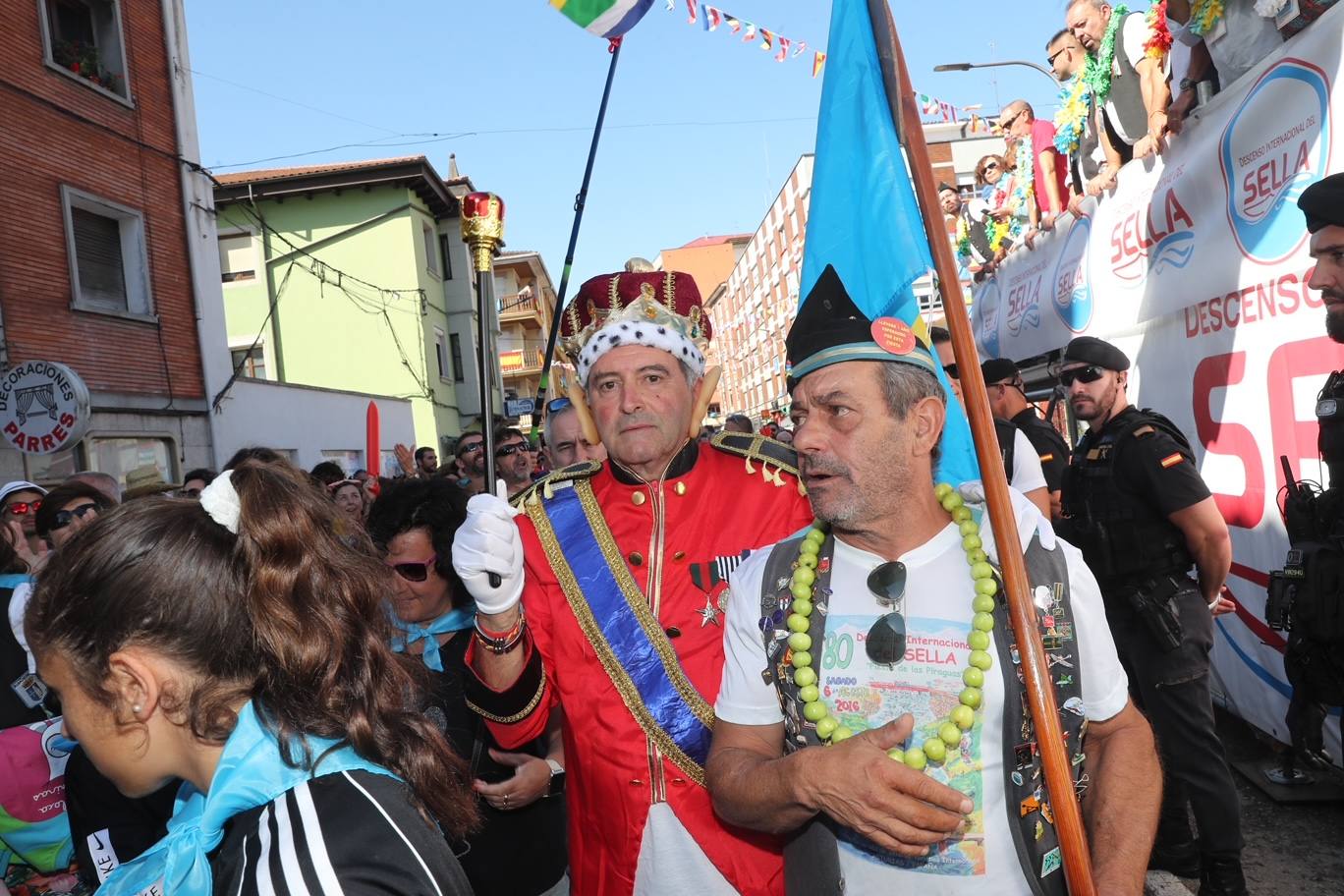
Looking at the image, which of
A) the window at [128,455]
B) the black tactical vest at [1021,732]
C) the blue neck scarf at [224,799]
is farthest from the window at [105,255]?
the black tactical vest at [1021,732]

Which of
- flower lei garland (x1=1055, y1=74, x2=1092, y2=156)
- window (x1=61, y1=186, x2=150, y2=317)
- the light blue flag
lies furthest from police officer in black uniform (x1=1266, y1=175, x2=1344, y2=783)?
window (x1=61, y1=186, x2=150, y2=317)

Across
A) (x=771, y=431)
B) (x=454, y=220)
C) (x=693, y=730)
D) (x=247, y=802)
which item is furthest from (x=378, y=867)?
(x=454, y=220)

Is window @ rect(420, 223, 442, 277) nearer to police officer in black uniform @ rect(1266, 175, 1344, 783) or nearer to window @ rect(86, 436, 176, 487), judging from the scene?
window @ rect(86, 436, 176, 487)

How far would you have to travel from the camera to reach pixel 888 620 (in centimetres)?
174

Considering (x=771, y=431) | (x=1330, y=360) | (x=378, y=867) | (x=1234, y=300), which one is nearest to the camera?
(x=378, y=867)

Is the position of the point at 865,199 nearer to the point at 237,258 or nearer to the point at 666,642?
the point at 666,642

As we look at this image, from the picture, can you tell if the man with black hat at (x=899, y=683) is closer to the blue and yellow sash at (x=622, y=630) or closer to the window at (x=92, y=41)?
the blue and yellow sash at (x=622, y=630)

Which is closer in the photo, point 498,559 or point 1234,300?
point 498,559

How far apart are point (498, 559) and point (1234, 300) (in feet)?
12.4

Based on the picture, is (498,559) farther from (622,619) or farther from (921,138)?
(921,138)

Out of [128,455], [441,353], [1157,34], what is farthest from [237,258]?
[1157,34]

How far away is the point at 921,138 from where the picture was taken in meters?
1.74

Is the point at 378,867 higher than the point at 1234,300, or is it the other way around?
the point at 1234,300

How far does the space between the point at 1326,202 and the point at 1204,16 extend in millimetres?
2147
